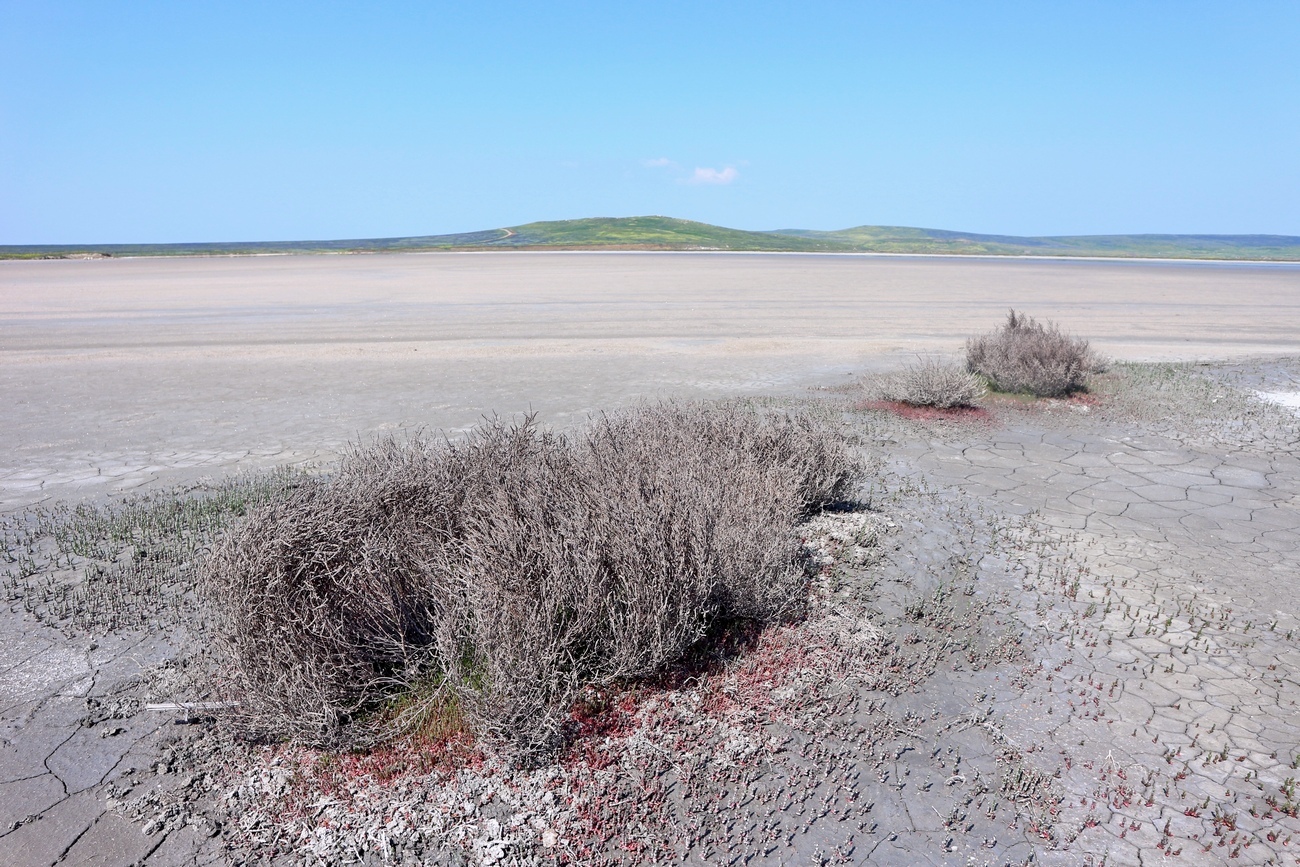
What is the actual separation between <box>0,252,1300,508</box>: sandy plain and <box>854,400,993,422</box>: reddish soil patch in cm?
217

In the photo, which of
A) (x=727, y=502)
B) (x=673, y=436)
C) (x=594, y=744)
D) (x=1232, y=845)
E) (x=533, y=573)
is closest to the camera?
(x=1232, y=845)

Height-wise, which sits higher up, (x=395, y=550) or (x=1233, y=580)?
(x=395, y=550)

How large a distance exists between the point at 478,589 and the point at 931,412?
7.50 meters

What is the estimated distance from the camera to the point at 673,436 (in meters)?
5.66

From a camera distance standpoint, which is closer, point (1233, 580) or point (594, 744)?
point (594, 744)

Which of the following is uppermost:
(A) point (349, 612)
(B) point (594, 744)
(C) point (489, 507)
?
(C) point (489, 507)

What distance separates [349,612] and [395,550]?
34 centimetres

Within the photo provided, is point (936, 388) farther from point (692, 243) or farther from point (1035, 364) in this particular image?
point (692, 243)

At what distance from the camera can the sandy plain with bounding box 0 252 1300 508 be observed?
8.78m

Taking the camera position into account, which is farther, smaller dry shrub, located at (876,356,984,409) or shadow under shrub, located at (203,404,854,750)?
smaller dry shrub, located at (876,356,984,409)

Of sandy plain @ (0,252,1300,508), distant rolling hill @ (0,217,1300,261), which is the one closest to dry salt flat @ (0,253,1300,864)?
sandy plain @ (0,252,1300,508)

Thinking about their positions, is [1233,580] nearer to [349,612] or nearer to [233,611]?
[349,612]

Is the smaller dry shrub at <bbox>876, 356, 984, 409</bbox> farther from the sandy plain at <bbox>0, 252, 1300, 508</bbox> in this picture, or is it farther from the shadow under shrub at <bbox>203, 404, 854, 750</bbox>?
the shadow under shrub at <bbox>203, 404, 854, 750</bbox>

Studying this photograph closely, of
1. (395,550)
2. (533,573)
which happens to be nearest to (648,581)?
(533,573)
